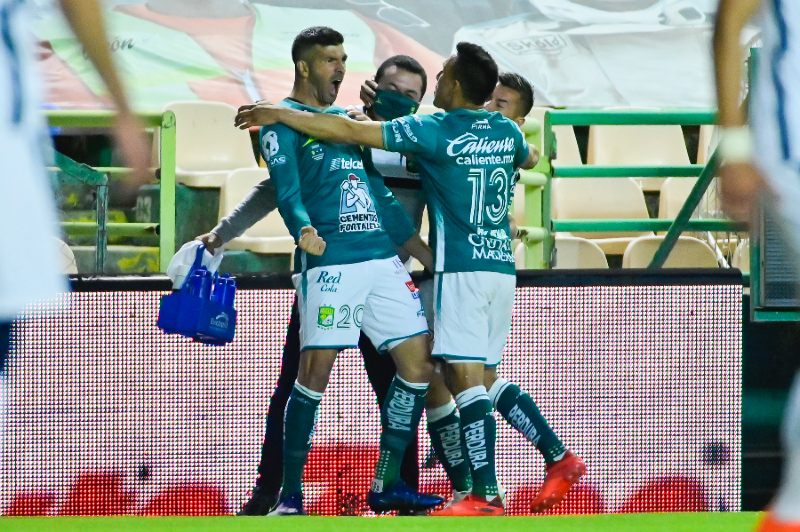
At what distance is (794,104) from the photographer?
2.74 metres

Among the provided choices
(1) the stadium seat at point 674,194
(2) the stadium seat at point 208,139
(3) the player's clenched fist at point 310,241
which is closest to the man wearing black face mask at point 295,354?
(3) the player's clenched fist at point 310,241

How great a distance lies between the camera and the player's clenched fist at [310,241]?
493 centimetres

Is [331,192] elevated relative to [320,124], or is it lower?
lower

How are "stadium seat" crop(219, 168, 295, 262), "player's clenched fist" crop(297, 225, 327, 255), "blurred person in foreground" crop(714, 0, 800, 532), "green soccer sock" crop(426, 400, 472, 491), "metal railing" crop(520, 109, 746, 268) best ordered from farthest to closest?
"stadium seat" crop(219, 168, 295, 262) → "metal railing" crop(520, 109, 746, 268) → "green soccer sock" crop(426, 400, 472, 491) → "player's clenched fist" crop(297, 225, 327, 255) → "blurred person in foreground" crop(714, 0, 800, 532)

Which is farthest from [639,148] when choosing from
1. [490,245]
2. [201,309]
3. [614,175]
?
[201,309]

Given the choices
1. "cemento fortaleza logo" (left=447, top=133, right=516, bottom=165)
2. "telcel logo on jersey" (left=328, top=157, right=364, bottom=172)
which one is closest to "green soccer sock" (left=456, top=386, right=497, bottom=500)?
"cemento fortaleza logo" (left=447, top=133, right=516, bottom=165)

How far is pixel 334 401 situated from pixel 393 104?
1.26 metres

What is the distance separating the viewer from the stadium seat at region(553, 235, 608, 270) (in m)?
8.17

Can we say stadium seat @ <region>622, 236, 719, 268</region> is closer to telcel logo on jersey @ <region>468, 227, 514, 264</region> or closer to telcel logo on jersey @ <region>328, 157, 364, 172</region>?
telcel logo on jersey @ <region>468, 227, 514, 264</region>

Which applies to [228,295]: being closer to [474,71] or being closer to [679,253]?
[474,71]

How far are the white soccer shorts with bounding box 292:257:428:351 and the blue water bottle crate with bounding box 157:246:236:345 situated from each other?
286 millimetres

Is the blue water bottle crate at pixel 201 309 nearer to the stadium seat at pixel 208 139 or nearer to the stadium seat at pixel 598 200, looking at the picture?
the stadium seat at pixel 208 139

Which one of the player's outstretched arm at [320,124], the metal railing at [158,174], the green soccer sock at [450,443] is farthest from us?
the metal railing at [158,174]

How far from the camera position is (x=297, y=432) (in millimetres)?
5195
